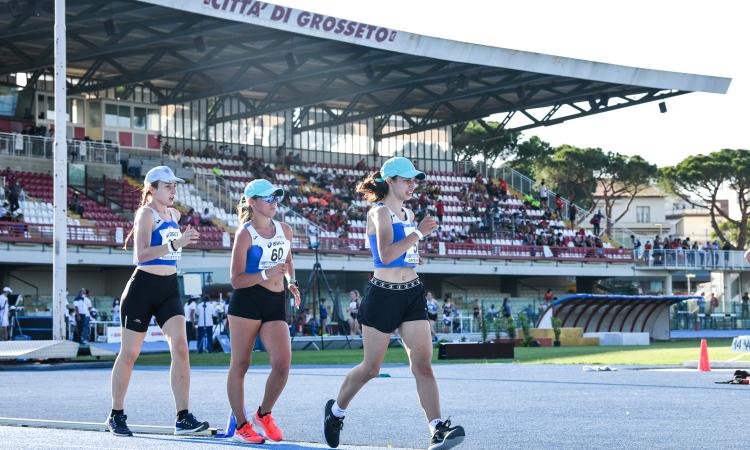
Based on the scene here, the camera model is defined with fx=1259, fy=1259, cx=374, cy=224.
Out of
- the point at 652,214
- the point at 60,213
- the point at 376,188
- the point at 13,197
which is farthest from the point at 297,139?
the point at 652,214

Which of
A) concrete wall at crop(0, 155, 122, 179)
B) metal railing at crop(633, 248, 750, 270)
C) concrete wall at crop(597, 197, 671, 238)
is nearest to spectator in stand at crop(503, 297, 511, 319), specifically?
metal railing at crop(633, 248, 750, 270)

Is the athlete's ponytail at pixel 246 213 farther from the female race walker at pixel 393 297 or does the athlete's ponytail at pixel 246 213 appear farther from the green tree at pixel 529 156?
the green tree at pixel 529 156

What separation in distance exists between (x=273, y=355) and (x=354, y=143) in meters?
53.1

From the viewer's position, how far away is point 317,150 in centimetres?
6075

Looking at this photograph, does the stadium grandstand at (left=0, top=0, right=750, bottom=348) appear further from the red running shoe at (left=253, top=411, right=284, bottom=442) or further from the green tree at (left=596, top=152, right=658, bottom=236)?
the green tree at (left=596, top=152, right=658, bottom=236)

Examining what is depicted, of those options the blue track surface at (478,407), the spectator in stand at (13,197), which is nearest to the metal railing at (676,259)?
the spectator in stand at (13,197)

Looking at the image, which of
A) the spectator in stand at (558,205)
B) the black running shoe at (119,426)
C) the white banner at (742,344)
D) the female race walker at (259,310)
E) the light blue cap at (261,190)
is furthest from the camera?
the spectator in stand at (558,205)

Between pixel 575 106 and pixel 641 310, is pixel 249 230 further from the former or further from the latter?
pixel 575 106

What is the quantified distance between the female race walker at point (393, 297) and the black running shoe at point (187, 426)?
1.23 metres

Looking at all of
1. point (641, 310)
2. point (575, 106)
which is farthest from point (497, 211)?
point (641, 310)

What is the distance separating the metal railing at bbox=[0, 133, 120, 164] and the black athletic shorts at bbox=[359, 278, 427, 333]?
36816mm

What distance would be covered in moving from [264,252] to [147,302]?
3.61 feet

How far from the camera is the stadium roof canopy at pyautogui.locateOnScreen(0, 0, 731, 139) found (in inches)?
1596

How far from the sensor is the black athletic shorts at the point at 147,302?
9.57 m
